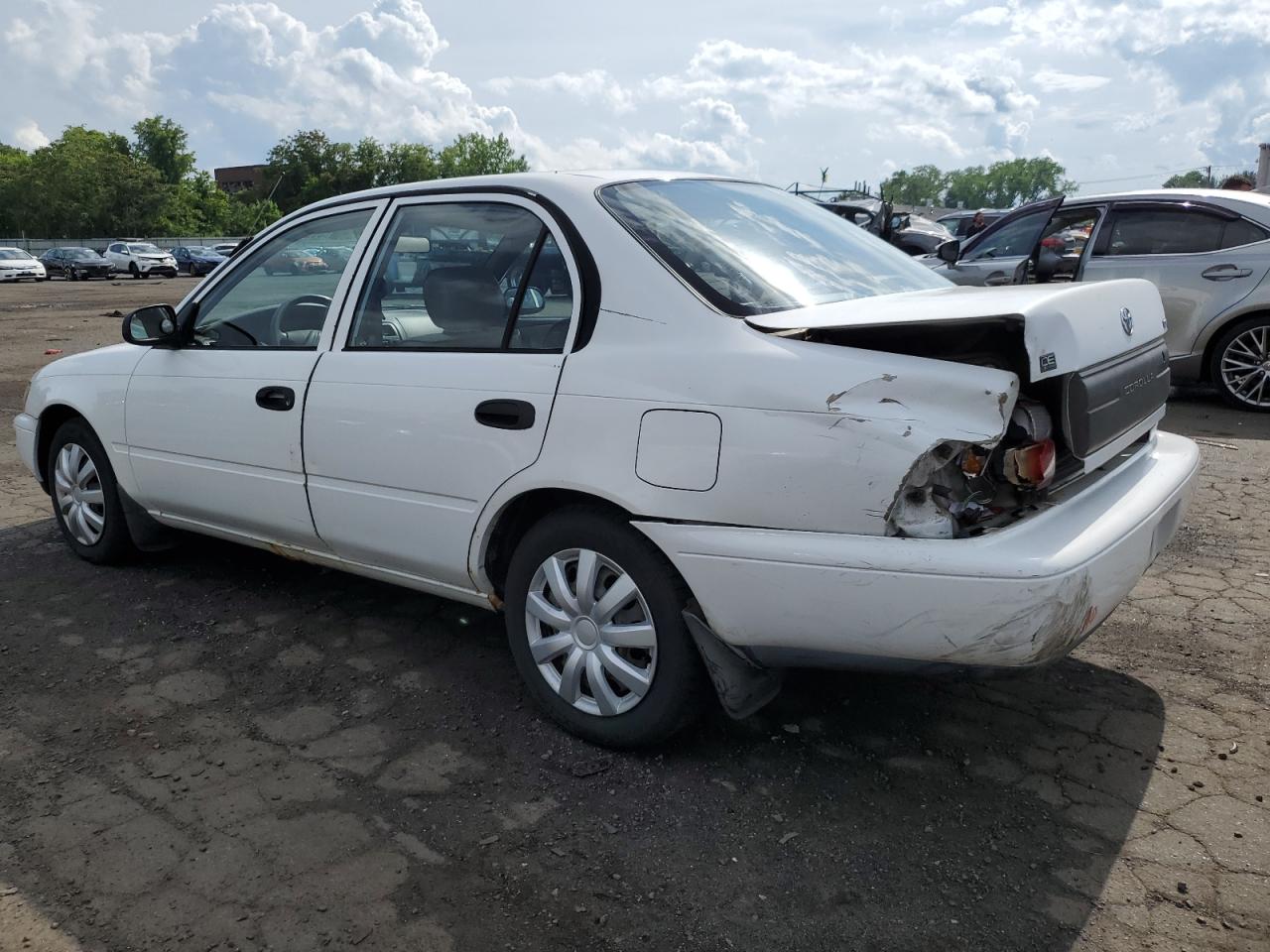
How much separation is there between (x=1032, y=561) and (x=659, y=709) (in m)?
1.10

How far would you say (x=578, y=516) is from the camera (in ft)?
9.72

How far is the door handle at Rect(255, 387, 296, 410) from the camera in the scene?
3680 millimetres

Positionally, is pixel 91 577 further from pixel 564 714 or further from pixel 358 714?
pixel 564 714

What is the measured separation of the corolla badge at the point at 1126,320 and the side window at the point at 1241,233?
19.1 feet

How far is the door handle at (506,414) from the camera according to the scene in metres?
3.01

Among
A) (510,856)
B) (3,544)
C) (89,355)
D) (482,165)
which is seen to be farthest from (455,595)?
(482,165)

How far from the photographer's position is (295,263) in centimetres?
407

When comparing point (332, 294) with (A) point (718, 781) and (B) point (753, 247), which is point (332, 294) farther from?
(A) point (718, 781)

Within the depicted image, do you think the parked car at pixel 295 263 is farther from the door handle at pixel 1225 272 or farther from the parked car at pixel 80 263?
the parked car at pixel 80 263

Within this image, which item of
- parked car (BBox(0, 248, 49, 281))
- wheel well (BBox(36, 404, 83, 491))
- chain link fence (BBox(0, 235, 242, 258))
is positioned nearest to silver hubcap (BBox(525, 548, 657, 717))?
wheel well (BBox(36, 404, 83, 491))

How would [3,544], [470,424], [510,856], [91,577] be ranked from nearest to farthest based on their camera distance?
[510,856] < [470,424] < [91,577] < [3,544]

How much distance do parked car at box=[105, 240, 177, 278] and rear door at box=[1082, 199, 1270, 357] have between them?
151 ft

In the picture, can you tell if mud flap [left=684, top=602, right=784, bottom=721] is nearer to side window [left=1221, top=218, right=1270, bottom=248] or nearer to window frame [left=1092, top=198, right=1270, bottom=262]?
Answer: window frame [left=1092, top=198, right=1270, bottom=262]

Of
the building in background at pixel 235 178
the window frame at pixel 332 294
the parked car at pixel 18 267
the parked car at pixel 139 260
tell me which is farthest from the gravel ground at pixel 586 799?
the building in background at pixel 235 178
